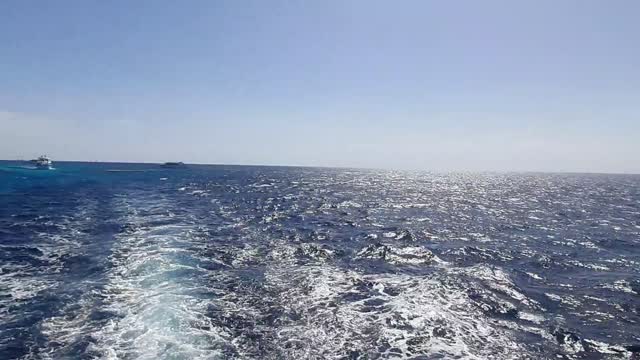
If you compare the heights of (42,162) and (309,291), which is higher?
(42,162)

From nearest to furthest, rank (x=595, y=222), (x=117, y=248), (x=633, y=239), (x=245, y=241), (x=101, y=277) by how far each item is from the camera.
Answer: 1. (x=101, y=277)
2. (x=117, y=248)
3. (x=245, y=241)
4. (x=633, y=239)
5. (x=595, y=222)

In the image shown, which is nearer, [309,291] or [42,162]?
[309,291]

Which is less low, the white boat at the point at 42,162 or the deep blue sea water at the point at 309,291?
the white boat at the point at 42,162

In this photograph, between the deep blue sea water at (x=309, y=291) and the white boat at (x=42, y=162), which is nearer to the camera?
the deep blue sea water at (x=309, y=291)

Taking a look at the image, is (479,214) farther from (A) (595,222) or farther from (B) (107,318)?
(B) (107,318)

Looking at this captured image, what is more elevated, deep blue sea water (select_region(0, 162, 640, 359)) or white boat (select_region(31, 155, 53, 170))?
white boat (select_region(31, 155, 53, 170))

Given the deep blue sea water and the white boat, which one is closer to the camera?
the deep blue sea water

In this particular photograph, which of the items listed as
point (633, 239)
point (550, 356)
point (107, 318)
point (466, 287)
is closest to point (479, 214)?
point (633, 239)

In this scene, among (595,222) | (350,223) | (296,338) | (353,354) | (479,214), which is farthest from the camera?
(479,214)
